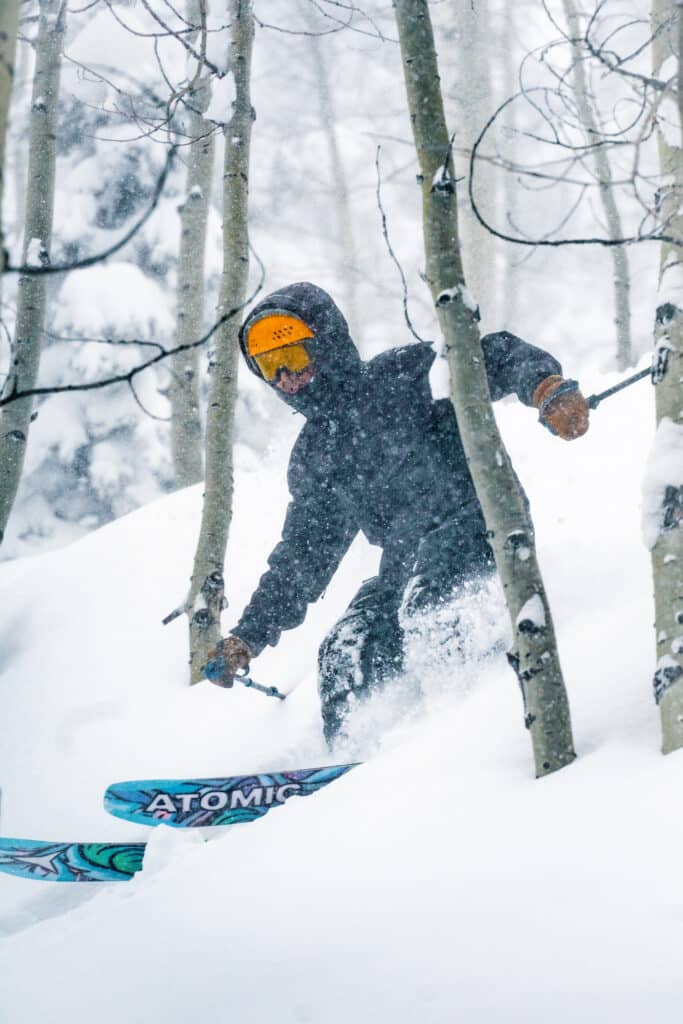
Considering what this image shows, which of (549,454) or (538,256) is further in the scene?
(538,256)

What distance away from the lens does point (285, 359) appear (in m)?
4.04

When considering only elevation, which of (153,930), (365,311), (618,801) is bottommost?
(153,930)

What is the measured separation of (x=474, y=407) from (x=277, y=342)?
166 centimetres

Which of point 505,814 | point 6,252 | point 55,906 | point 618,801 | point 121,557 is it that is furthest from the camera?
point 121,557

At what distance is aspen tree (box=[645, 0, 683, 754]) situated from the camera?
233cm

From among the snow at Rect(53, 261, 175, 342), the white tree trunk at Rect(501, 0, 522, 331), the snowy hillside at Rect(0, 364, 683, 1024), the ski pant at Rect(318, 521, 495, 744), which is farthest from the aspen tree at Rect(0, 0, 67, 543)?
the white tree trunk at Rect(501, 0, 522, 331)

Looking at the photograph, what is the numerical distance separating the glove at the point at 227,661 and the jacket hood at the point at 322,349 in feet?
3.99

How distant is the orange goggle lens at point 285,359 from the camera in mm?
4027

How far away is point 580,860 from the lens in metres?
1.92

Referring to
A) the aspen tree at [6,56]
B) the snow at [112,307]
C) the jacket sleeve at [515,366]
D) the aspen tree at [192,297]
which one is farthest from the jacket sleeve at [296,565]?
the snow at [112,307]

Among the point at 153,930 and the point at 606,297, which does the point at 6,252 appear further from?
the point at 606,297

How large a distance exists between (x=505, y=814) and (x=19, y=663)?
16.7 ft

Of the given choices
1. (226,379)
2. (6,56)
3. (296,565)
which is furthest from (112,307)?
(6,56)

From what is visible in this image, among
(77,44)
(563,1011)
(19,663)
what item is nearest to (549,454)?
(19,663)
